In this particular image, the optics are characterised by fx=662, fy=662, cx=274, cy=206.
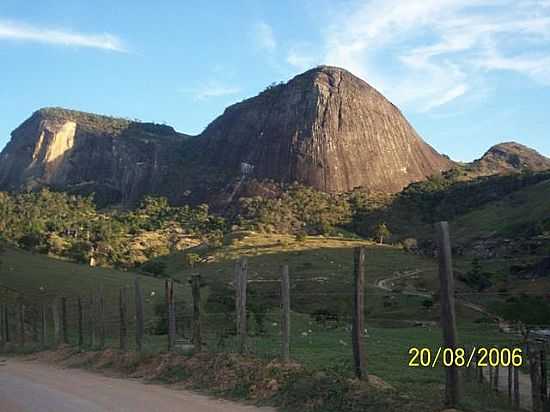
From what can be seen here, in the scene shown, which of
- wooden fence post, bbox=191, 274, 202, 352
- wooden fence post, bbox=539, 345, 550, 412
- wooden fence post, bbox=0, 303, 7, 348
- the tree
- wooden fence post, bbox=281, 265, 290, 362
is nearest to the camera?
wooden fence post, bbox=539, 345, 550, 412

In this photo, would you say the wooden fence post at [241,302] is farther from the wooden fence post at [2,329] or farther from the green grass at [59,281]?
the green grass at [59,281]

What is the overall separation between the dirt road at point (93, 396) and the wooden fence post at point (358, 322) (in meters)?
1.57

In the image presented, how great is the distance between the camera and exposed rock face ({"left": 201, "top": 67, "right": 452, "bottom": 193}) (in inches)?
6668

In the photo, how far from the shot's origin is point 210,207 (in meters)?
160

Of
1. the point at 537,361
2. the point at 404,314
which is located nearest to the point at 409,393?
the point at 537,361

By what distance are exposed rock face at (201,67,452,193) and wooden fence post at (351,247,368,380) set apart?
152532 mm

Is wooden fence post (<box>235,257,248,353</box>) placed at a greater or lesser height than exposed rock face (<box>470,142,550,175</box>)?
lesser

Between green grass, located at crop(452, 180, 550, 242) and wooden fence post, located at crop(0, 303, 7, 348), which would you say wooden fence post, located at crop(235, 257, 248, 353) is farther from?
green grass, located at crop(452, 180, 550, 242)

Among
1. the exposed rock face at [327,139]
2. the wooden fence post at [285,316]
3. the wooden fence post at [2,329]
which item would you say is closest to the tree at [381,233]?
the exposed rock face at [327,139]

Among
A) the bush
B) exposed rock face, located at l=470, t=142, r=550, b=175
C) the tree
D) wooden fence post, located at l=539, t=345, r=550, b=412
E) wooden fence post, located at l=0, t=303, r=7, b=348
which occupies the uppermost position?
exposed rock face, located at l=470, t=142, r=550, b=175

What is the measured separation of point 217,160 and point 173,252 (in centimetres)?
8193

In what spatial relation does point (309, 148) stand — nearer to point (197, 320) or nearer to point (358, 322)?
point (197, 320)

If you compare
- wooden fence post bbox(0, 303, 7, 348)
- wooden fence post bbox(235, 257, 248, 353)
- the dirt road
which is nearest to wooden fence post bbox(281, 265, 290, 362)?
wooden fence post bbox(235, 257, 248, 353)

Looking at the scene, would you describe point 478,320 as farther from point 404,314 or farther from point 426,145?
point 426,145
